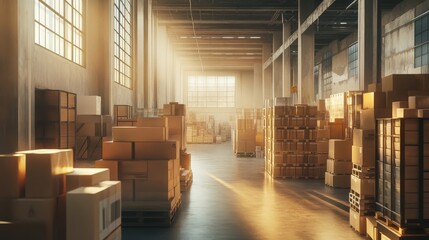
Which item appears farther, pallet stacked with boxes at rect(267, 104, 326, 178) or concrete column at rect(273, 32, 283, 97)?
concrete column at rect(273, 32, 283, 97)

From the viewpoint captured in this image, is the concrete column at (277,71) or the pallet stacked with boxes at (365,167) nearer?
the pallet stacked with boxes at (365,167)

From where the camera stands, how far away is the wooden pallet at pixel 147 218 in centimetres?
751

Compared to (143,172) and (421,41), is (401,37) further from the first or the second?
(143,172)

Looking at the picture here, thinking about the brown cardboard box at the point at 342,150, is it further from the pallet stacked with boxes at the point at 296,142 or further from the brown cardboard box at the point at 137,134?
the brown cardboard box at the point at 137,134

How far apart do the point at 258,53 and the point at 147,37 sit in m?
15.6

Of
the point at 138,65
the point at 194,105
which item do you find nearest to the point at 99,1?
the point at 138,65

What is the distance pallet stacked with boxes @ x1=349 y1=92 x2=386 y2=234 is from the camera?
723 cm

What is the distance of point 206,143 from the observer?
33.2 metres

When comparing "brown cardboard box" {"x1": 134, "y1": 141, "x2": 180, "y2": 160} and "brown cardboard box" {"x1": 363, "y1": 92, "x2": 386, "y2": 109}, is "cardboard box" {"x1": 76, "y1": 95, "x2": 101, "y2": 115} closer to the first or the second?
"brown cardboard box" {"x1": 134, "y1": 141, "x2": 180, "y2": 160}

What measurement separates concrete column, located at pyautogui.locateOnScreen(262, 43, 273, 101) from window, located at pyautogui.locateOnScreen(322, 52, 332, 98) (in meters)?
4.19

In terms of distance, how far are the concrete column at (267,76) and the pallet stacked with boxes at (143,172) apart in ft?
83.9

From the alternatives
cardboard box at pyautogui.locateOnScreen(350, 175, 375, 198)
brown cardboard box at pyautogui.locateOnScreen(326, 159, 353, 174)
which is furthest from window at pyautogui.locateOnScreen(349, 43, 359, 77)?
cardboard box at pyautogui.locateOnScreen(350, 175, 375, 198)

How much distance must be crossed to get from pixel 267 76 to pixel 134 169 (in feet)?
89.3

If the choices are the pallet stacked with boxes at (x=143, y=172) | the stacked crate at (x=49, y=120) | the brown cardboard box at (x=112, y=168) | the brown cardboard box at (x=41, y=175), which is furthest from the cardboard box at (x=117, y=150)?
the brown cardboard box at (x=41, y=175)
